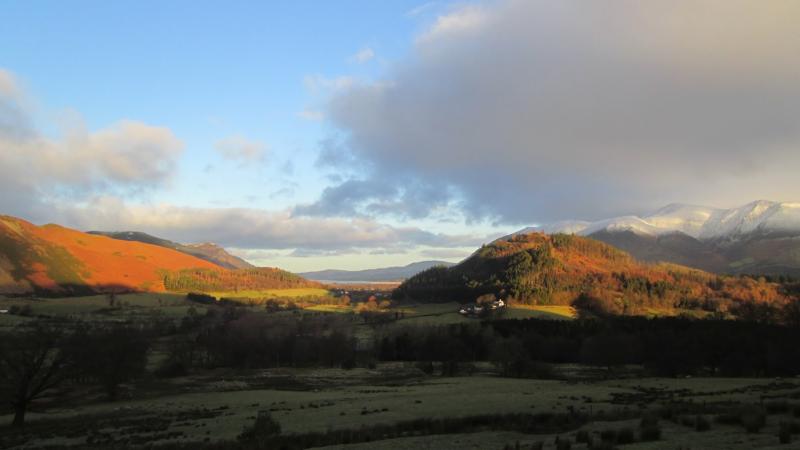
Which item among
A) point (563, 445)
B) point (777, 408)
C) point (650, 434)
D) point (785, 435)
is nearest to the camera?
point (785, 435)

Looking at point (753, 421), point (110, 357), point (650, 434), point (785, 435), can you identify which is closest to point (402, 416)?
point (650, 434)

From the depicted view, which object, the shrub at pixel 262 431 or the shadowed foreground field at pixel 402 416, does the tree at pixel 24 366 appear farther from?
the shrub at pixel 262 431

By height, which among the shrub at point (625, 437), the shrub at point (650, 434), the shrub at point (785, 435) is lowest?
the shrub at point (625, 437)

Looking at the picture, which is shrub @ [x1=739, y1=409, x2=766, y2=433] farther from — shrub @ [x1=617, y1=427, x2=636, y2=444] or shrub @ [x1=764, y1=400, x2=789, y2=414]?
shrub @ [x1=617, y1=427, x2=636, y2=444]

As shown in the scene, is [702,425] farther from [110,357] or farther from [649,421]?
[110,357]

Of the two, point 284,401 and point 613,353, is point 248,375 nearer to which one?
point 284,401

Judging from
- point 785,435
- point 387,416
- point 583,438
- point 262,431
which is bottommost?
point 387,416

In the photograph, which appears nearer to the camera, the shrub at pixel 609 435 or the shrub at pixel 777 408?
the shrub at pixel 609 435

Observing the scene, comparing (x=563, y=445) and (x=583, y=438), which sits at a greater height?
(x=563, y=445)

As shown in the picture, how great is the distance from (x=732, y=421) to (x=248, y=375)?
323 feet

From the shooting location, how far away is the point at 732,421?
2741cm

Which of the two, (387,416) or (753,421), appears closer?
(753,421)

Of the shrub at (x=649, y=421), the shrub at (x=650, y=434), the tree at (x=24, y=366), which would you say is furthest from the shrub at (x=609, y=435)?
the tree at (x=24, y=366)

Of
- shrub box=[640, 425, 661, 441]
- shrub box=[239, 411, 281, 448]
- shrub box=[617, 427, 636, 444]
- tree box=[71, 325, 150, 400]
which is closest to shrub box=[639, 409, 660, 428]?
shrub box=[640, 425, 661, 441]
